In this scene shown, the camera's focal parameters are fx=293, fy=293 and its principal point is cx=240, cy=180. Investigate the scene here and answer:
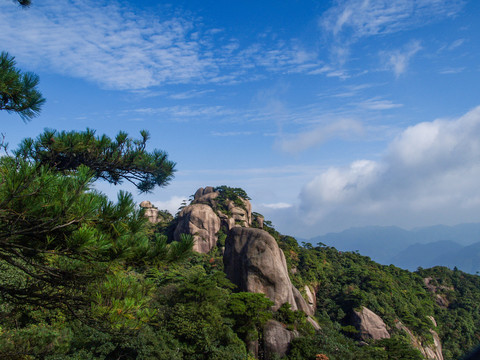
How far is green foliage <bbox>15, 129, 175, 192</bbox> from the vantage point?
442 cm

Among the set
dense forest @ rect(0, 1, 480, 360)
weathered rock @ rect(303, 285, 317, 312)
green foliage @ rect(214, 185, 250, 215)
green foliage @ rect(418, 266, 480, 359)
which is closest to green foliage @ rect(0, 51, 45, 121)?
dense forest @ rect(0, 1, 480, 360)

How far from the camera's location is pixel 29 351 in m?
8.34

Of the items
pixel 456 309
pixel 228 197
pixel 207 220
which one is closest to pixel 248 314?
pixel 207 220

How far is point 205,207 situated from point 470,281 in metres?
37.5

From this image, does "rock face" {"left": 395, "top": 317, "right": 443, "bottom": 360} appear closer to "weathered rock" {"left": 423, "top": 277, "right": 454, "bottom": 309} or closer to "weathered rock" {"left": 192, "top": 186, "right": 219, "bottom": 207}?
"weathered rock" {"left": 423, "top": 277, "right": 454, "bottom": 309}

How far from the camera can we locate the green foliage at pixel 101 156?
442 cm

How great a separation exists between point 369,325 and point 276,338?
447 inches

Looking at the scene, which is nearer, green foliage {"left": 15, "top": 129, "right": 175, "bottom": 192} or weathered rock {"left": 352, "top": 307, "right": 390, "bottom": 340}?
green foliage {"left": 15, "top": 129, "right": 175, "bottom": 192}

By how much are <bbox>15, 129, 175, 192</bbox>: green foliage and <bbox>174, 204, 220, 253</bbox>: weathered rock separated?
84.3ft

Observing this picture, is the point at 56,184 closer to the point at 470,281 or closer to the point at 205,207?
the point at 205,207

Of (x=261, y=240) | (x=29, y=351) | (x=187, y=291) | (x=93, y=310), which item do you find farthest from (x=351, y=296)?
(x=93, y=310)

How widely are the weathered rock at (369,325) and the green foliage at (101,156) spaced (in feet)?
77.2

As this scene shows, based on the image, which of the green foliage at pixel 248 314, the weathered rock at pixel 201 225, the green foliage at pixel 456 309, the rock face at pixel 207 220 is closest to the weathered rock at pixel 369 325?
the green foliage at pixel 456 309

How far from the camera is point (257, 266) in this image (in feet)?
61.2
